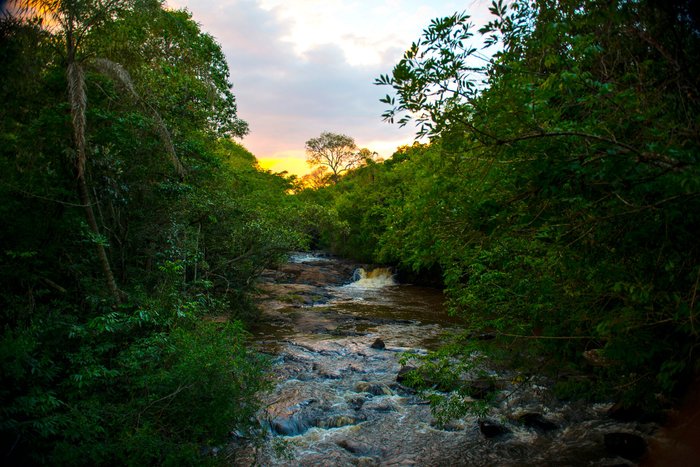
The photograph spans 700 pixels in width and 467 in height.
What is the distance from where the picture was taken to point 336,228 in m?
18.1

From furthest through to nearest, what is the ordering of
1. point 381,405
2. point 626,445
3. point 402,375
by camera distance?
1. point 402,375
2. point 381,405
3. point 626,445

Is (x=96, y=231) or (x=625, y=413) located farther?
(x=96, y=231)

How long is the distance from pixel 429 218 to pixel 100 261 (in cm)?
587

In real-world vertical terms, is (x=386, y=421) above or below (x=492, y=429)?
below

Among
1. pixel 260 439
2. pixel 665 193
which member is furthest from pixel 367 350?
pixel 665 193

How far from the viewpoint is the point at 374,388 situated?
29.4 feet

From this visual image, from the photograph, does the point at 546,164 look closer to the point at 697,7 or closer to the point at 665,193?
the point at 665,193

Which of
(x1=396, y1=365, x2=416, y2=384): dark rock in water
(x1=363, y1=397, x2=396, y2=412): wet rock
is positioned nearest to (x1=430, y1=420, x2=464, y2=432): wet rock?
(x1=363, y1=397, x2=396, y2=412): wet rock

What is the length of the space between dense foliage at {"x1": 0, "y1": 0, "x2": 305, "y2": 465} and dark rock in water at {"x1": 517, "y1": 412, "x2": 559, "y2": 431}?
450 centimetres

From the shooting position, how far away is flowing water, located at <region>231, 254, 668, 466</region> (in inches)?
241

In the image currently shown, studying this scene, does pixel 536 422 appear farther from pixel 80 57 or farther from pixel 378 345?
pixel 80 57

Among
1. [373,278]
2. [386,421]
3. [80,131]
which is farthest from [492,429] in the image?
[373,278]

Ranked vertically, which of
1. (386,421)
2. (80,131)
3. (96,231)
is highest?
(80,131)

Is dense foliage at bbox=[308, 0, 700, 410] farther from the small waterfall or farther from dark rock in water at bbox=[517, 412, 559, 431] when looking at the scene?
the small waterfall
